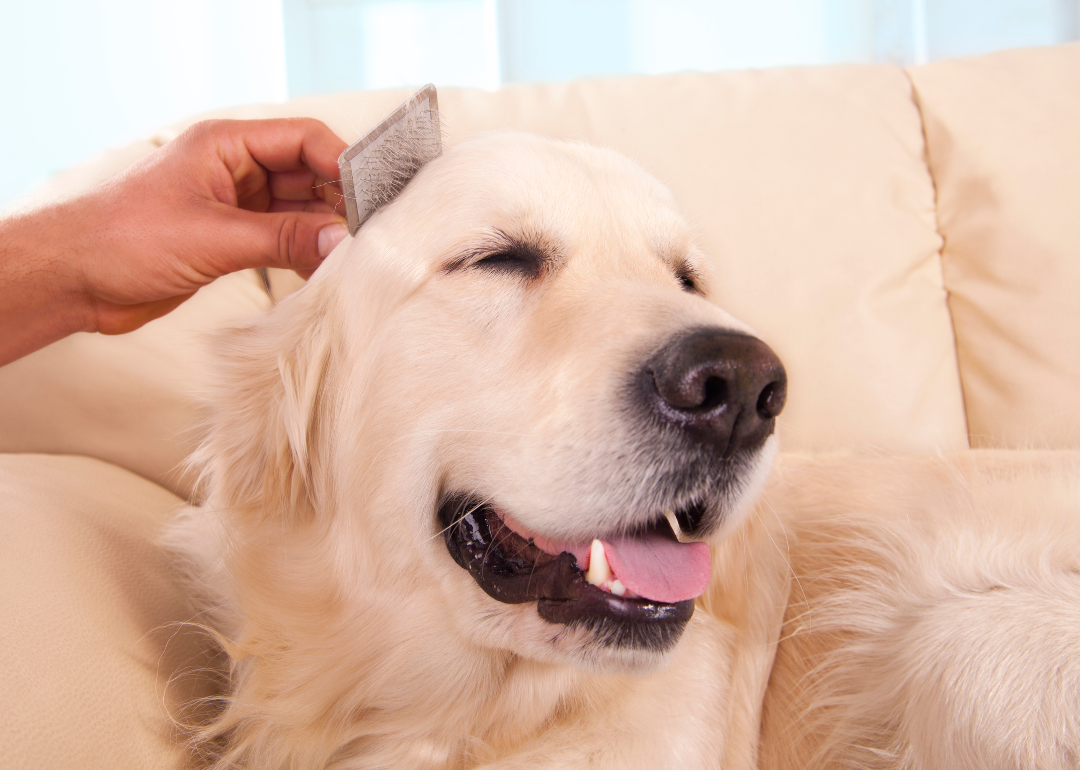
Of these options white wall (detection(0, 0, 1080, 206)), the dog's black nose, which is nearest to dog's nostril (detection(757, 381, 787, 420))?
the dog's black nose

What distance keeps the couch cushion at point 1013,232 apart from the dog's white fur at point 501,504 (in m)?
0.69

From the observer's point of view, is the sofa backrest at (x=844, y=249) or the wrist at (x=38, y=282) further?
the sofa backrest at (x=844, y=249)

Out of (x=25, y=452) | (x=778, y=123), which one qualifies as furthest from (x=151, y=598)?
(x=778, y=123)

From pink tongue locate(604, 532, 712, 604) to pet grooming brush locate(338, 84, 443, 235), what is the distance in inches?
28.2

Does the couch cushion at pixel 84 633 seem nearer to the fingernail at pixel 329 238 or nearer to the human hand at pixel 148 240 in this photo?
the human hand at pixel 148 240

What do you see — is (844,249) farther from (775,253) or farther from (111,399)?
(111,399)

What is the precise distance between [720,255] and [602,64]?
2632mm

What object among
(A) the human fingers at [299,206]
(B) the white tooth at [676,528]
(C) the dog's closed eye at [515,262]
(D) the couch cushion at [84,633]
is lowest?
(D) the couch cushion at [84,633]

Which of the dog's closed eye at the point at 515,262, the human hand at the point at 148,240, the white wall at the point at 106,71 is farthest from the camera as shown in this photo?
the white wall at the point at 106,71

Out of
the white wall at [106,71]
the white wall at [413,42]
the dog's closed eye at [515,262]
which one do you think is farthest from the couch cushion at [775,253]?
the white wall at [413,42]

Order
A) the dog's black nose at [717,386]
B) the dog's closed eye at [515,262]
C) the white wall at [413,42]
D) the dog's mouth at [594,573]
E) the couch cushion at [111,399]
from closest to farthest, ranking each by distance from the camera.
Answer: the dog's black nose at [717,386] → the dog's mouth at [594,573] → the dog's closed eye at [515,262] → the couch cushion at [111,399] → the white wall at [413,42]

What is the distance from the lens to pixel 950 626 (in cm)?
110

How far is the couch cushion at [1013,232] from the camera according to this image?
1724mm

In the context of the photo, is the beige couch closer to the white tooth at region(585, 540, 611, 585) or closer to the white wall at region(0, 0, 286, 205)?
the white tooth at region(585, 540, 611, 585)
